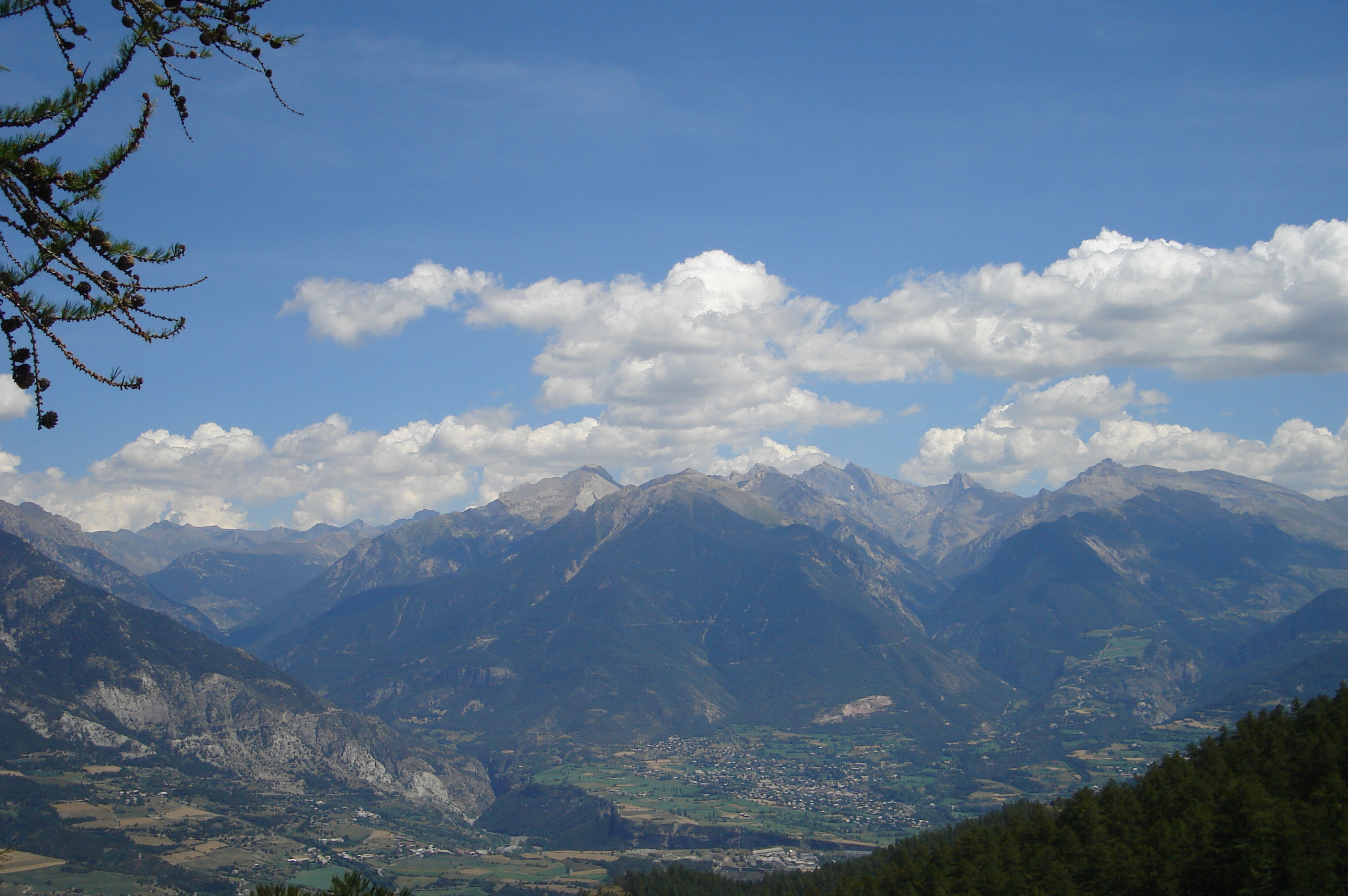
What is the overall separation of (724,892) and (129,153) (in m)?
182

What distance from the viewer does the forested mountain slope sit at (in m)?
67.1

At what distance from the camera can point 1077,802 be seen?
107875 millimetres

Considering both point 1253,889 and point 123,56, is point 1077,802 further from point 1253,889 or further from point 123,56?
point 123,56

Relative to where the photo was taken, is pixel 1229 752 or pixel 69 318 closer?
pixel 69 318

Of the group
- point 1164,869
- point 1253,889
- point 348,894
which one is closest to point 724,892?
point 1164,869

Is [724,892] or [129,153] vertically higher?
[129,153]

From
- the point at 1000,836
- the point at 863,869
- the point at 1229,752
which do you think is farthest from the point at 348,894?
the point at 863,869

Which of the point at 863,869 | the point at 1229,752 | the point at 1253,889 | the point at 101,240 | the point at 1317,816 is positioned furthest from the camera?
the point at 863,869

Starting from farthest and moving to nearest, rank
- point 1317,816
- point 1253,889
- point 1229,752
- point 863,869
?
point 863,869 → point 1229,752 → point 1317,816 → point 1253,889

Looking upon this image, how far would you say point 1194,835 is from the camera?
261ft

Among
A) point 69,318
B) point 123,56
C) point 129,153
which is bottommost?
point 69,318

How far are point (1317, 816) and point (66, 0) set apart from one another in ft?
305

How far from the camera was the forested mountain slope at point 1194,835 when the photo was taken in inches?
2643

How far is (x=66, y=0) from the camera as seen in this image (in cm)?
1166
